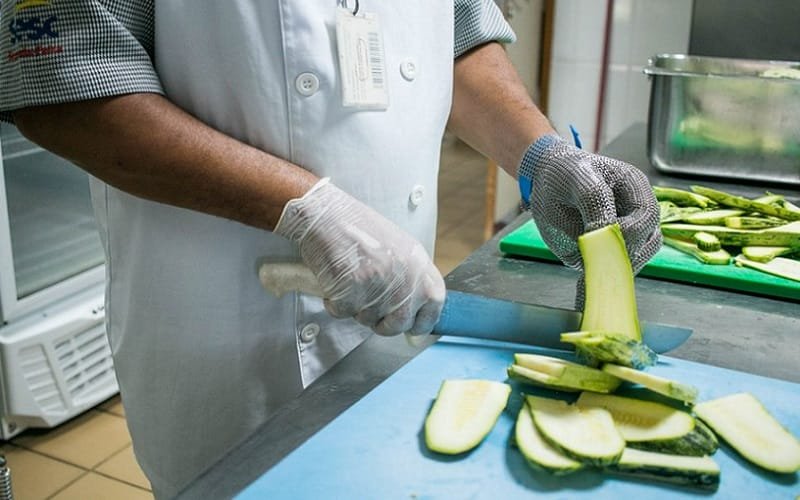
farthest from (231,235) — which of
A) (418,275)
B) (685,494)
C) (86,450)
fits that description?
(86,450)

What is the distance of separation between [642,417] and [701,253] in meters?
0.60

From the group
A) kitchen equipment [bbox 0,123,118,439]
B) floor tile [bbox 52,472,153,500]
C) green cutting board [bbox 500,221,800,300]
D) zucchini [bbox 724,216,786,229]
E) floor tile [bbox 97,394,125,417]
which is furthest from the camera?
floor tile [bbox 97,394,125,417]

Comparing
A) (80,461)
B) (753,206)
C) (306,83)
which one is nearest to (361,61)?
(306,83)

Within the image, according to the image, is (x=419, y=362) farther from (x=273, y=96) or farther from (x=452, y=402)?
(x=273, y=96)

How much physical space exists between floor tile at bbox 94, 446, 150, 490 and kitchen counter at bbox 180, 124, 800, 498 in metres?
1.31

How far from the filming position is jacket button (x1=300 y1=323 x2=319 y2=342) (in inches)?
46.0

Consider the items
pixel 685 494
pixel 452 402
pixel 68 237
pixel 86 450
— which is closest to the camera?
pixel 685 494

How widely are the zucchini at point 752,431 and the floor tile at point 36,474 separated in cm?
189

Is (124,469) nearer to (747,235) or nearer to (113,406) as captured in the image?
(113,406)

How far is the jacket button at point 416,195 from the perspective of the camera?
1255 mm

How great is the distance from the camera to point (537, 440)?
89 cm

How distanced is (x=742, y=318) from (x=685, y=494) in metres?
0.53

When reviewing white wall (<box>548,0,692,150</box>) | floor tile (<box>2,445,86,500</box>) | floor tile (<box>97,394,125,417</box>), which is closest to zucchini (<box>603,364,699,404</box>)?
floor tile (<box>2,445,86,500</box>)

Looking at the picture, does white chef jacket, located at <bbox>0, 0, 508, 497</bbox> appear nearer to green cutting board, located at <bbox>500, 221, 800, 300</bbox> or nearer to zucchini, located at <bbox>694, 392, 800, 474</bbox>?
green cutting board, located at <bbox>500, 221, 800, 300</bbox>
